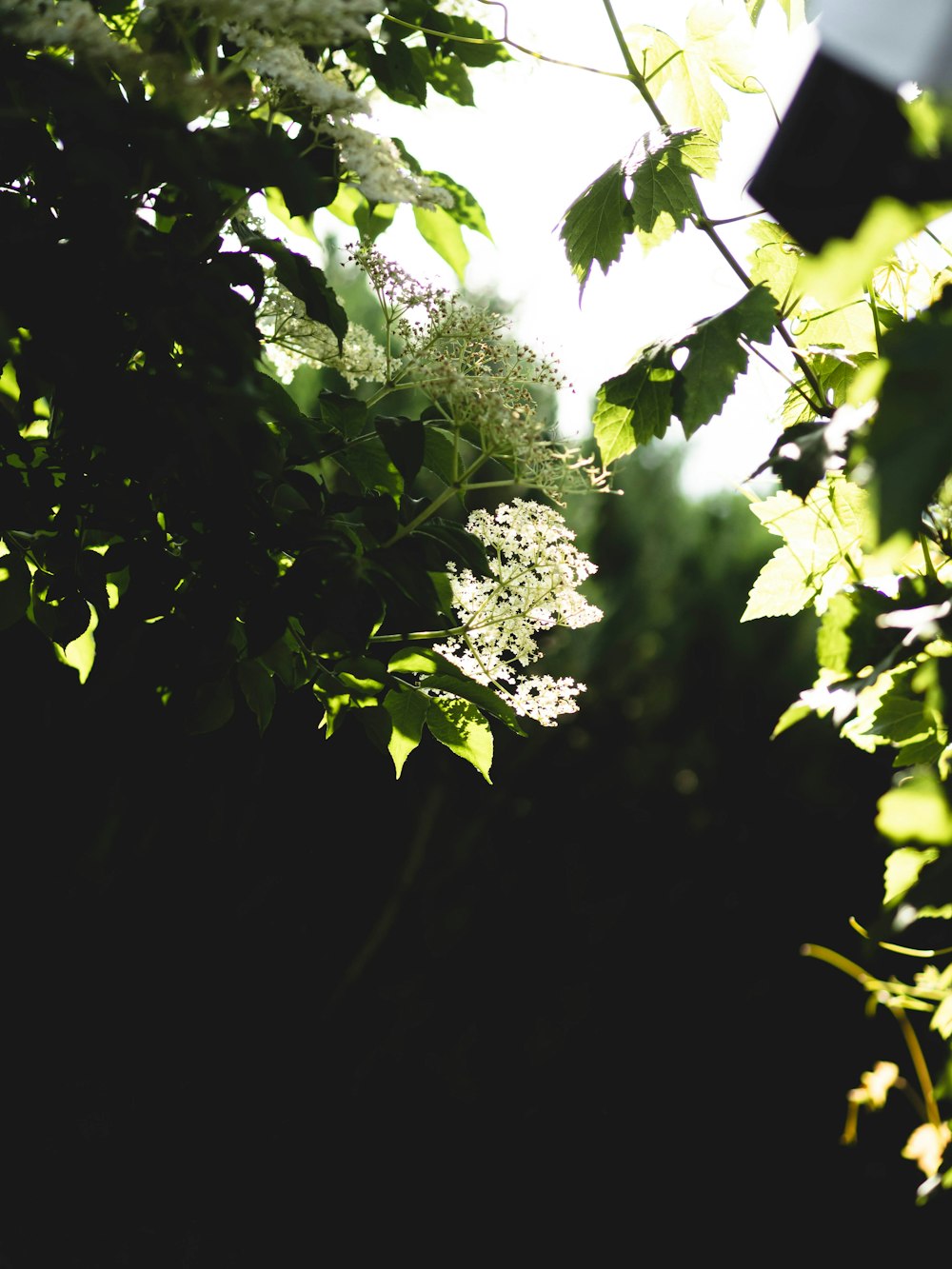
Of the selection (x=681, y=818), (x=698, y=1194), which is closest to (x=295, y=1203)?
(x=698, y=1194)

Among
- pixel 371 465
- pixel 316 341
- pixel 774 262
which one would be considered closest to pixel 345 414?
pixel 371 465

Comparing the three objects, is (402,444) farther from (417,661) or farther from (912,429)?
(912,429)

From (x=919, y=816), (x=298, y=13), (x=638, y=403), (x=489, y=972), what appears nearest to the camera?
(x=919, y=816)

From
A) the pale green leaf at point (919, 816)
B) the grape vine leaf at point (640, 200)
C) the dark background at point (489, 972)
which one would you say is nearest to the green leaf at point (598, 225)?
the grape vine leaf at point (640, 200)

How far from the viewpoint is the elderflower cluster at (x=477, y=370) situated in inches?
38.9

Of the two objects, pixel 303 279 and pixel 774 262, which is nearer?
pixel 303 279

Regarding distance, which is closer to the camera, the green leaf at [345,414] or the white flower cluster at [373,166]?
the white flower cluster at [373,166]

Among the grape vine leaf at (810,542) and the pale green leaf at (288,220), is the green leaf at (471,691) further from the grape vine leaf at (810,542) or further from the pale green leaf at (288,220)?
the pale green leaf at (288,220)

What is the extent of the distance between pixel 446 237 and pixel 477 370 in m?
0.22

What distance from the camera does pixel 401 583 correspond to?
88cm

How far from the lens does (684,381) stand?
3.23ft

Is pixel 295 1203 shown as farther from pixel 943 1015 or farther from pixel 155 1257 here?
pixel 943 1015

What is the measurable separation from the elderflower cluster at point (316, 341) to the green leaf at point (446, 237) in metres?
0.14

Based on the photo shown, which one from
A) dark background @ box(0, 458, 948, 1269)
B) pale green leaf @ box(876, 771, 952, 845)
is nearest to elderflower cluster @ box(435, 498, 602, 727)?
pale green leaf @ box(876, 771, 952, 845)
